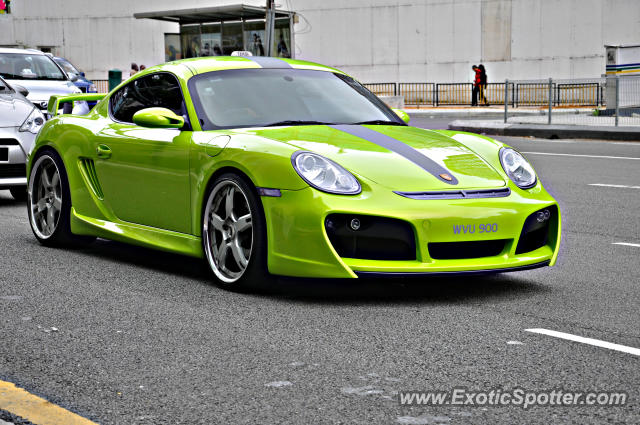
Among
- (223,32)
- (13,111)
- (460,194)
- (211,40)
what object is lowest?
(460,194)

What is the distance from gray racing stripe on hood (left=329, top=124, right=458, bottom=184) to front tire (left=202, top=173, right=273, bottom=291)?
80cm

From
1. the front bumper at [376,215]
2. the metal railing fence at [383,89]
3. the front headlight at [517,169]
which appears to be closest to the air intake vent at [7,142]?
the front bumper at [376,215]

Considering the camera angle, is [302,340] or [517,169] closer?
[302,340]

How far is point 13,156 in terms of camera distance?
385 inches

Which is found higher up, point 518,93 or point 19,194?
point 518,93

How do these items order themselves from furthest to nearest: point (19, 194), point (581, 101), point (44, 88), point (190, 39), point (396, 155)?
point (190, 39)
point (581, 101)
point (44, 88)
point (19, 194)
point (396, 155)

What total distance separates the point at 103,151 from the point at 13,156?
3333 millimetres

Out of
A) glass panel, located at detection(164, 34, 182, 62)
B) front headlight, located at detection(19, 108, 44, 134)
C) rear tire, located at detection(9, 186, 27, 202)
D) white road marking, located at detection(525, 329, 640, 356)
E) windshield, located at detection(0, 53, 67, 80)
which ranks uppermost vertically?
glass panel, located at detection(164, 34, 182, 62)

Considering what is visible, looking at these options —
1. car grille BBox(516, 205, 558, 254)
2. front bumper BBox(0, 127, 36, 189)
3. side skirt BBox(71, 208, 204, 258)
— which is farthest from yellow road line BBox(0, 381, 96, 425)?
front bumper BBox(0, 127, 36, 189)

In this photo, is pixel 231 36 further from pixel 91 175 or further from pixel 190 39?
pixel 91 175

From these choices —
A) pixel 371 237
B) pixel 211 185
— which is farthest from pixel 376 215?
pixel 211 185

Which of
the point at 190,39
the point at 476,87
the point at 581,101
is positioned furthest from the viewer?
the point at 190,39

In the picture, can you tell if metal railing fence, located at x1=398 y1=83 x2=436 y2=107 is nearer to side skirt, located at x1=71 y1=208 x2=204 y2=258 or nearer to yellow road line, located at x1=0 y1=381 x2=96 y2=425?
side skirt, located at x1=71 y1=208 x2=204 y2=258

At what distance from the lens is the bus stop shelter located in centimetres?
3484
